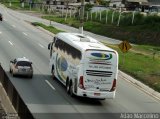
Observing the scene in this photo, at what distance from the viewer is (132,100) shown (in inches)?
1273

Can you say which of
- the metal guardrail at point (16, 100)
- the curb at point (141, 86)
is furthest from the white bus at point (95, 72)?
the curb at point (141, 86)

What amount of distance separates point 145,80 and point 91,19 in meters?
73.1

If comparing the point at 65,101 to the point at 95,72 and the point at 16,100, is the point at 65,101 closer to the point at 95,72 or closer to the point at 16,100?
the point at 95,72

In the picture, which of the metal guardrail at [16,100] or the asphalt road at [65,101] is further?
the asphalt road at [65,101]

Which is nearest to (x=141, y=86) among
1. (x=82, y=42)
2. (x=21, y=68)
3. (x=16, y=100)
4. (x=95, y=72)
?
(x=82, y=42)

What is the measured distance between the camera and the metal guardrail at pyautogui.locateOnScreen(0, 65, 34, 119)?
17.6 m

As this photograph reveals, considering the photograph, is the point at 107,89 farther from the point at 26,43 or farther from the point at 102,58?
the point at 26,43

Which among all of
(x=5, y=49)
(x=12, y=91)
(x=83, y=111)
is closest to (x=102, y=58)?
(x=83, y=111)

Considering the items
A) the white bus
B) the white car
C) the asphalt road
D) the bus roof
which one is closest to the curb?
the asphalt road

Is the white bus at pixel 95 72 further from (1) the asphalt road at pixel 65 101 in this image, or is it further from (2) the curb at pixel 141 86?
(2) the curb at pixel 141 86

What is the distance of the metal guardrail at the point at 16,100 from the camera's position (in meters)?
17.6

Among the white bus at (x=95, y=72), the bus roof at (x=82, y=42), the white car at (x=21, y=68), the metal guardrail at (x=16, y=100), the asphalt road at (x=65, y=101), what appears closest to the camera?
the metal guardrail at (x=16, y=100)

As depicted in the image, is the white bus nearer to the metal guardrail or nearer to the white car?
the metal guardrail

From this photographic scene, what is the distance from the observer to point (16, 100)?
71.6 ft
